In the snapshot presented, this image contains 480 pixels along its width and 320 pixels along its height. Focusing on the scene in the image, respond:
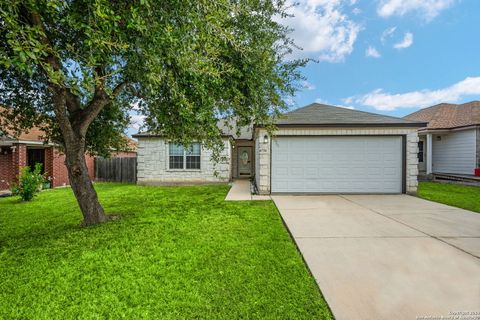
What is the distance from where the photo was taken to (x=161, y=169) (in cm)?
1328

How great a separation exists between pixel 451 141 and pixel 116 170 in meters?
20.7

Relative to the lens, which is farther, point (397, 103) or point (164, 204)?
point (397, 103)

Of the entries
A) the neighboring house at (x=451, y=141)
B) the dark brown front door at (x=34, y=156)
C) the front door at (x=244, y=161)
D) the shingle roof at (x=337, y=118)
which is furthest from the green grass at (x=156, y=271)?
the neighboring house at (x=451, y=141)

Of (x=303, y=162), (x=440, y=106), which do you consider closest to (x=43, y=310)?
(x=303, y=162)

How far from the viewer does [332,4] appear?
8.78 metres

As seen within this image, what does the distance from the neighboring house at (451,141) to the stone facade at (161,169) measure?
12.6 metres

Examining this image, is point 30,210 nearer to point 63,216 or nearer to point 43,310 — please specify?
point 63,216

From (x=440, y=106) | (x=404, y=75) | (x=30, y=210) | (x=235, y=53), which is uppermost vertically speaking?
(x=404, y=75)

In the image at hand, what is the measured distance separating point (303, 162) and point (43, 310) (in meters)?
8.38

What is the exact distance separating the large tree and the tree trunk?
2 cm

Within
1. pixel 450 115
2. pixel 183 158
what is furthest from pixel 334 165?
pixel 450 115

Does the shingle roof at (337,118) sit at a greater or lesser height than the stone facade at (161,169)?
greater

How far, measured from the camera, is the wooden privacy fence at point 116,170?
1489cm

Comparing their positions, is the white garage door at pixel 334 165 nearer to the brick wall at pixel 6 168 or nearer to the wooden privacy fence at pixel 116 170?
the wooden privacy fence at pixel 116 170
